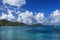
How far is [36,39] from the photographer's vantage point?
12.9 m

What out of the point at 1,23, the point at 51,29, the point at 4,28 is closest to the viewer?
the point at 1,23

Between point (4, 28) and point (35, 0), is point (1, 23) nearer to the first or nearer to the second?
point (4, 28)

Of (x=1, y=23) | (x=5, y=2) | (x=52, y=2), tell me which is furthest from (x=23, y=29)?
A: (x=52, y=2)

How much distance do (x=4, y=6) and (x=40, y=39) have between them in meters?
6.94

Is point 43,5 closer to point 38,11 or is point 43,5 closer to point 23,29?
point 38,11

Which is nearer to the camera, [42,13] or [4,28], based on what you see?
[42,13]

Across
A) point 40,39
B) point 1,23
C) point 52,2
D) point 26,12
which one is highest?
point 52,2

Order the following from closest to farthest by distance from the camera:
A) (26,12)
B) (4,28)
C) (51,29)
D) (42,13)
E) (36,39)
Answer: (36,39), (42,13), (26,12), (51,29), (4,28)

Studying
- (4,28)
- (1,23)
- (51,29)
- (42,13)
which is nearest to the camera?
(42,13)

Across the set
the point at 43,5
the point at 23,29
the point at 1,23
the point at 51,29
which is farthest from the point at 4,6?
the point at 51,29

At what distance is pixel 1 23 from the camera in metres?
17.4

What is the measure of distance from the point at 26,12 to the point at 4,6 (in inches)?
124

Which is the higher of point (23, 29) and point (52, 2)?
point (52, 2)

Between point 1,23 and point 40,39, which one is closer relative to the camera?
point 40,39
